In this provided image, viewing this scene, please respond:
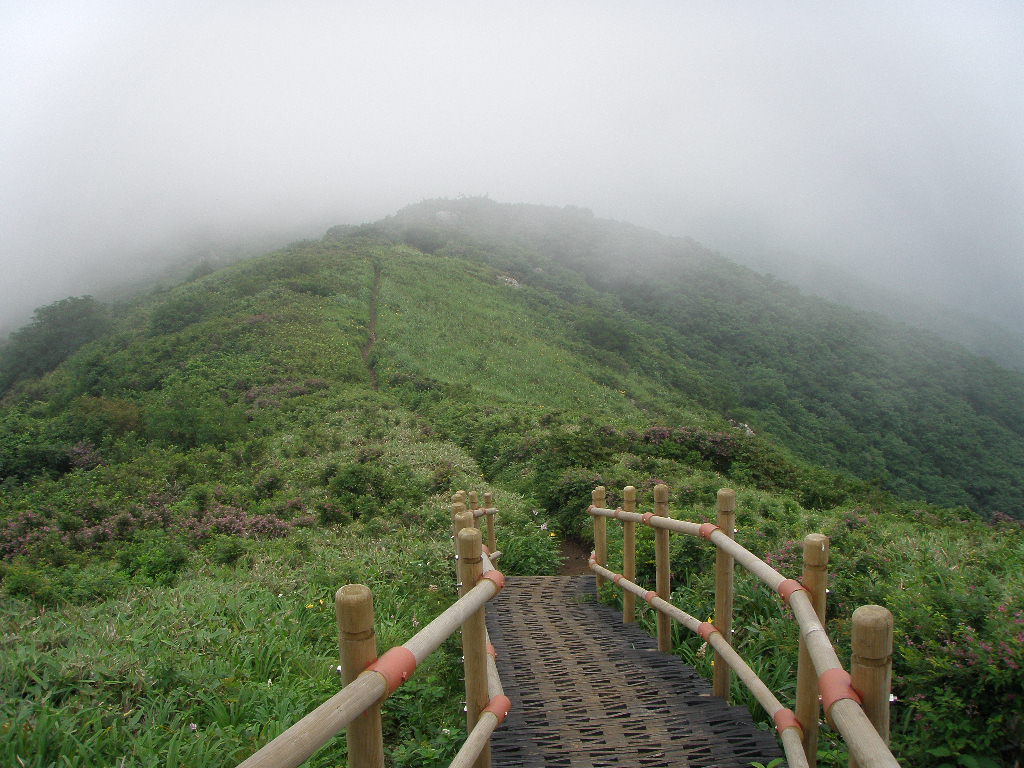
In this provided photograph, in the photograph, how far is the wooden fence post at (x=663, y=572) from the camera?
488 centimetres

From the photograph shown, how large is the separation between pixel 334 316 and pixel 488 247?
123 feet

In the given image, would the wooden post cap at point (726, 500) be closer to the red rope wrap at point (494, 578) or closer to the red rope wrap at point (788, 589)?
the red rope wrap at point (788, 589)

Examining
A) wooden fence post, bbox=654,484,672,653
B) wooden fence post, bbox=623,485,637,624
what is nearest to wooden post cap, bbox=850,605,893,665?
wooden fence post, bbox=654,484,672,653

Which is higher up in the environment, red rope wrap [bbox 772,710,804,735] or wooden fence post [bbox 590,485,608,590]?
red rope wrap [bbox 772,710,804,735]

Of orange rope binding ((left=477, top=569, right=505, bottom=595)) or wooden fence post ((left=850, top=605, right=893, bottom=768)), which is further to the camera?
orange rope binding ((left=477, top=569, right=505, bottom=595))

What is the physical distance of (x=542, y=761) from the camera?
11.3 feet

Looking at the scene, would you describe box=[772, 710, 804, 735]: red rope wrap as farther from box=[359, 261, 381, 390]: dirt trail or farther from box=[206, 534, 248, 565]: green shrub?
box=[359, 261, 381, 390]: dirt trail

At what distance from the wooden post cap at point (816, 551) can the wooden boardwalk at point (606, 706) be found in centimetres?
132

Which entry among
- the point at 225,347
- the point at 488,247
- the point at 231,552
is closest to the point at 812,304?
the point at 488,247

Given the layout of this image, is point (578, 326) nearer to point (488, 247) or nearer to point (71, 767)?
point (488, 247)

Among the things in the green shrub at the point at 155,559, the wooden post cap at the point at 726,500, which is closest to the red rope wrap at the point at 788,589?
the wooden post cap at the point at 726,500

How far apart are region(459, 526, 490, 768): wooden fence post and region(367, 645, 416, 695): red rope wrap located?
842mm

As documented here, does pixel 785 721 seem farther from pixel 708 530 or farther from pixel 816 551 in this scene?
pixel 708 530

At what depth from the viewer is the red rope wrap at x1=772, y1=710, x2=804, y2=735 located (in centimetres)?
278
